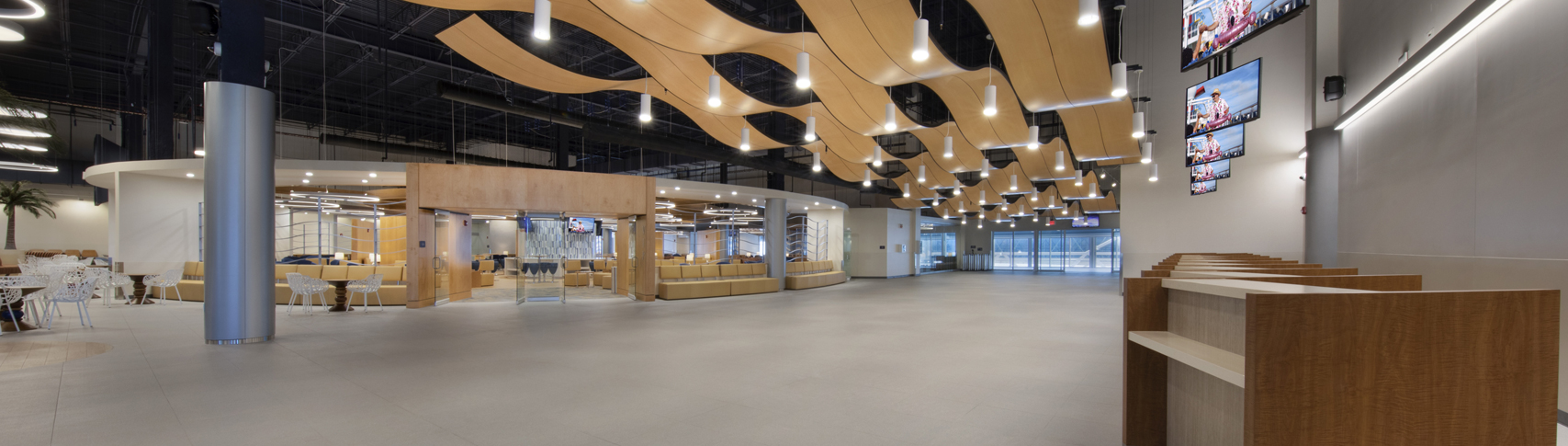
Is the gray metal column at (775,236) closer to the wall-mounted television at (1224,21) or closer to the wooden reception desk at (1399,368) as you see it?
the wall-mounted television at (1224,21)

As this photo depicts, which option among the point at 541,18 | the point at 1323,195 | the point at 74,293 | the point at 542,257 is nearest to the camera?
the point at 541,18

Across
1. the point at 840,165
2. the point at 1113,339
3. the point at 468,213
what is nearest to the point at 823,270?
the point at 840,165

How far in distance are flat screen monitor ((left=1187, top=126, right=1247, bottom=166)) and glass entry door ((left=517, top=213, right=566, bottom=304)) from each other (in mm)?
11698

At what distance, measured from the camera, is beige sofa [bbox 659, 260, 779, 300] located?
1306 cm

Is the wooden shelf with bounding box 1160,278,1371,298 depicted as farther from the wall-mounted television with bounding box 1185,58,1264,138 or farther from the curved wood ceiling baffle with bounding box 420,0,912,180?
the curved wood ceiling baffle with bounding box 420,0,912,180

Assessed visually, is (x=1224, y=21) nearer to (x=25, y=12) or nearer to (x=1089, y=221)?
(x=25, y=12)

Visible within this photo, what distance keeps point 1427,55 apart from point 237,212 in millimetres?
11783

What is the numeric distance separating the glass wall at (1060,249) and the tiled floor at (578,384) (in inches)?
959

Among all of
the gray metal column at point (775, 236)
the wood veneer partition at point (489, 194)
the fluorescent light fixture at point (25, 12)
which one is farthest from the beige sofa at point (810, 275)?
the fluorescent light fixture at point (25, 12)

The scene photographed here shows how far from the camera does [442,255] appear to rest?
38.7 feet

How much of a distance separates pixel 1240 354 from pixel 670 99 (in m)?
8.50

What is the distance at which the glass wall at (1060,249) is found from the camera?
30.8 meters

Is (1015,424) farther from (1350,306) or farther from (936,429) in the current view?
(1350,306)

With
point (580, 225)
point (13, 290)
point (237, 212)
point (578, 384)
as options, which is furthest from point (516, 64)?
point (13, 290)
